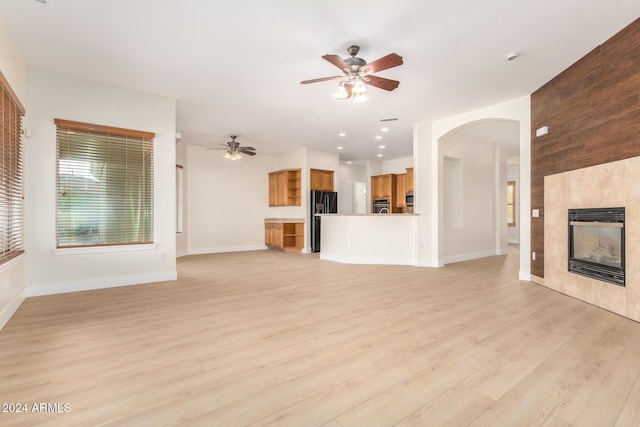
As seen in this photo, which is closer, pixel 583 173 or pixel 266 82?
pixel 583 173

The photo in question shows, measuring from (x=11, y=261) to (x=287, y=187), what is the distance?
21.1 feet

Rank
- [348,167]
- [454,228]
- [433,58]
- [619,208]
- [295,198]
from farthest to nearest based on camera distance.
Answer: [348,167]
[295,198]
[454,228]
[433,58]
[619,208]

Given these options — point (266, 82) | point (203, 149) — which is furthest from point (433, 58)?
point (203, 149)

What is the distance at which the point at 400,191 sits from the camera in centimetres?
1027

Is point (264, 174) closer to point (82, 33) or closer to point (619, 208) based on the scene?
point (82, 33)

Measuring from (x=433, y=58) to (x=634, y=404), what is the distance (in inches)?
141

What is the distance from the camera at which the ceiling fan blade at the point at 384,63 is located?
10.0ft

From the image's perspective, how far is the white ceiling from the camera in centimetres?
282

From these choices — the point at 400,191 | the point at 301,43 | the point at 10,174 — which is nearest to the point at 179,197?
the point at 10,174

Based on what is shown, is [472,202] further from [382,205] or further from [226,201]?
[226,201]

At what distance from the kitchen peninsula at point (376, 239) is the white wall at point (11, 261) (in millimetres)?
5313

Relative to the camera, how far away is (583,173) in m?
3.77

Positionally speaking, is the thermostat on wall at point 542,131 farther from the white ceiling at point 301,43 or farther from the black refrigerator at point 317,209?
the black refrigerator at point 317,209

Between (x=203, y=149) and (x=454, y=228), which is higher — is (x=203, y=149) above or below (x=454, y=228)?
above
